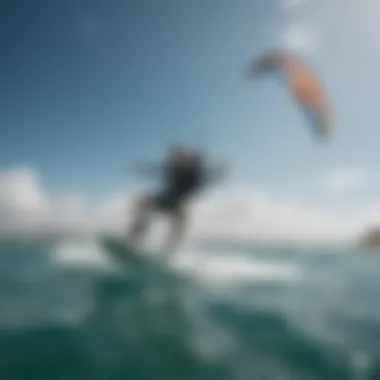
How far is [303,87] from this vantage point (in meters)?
3.54

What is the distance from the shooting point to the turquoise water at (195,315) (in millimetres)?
3553

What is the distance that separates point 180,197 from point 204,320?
2.53ft

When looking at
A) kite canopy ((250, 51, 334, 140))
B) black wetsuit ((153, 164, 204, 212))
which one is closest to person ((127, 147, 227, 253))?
black wetsuit ((153, 164, 204, 212))

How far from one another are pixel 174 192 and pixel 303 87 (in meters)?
1.00

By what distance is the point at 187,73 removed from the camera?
372 cm

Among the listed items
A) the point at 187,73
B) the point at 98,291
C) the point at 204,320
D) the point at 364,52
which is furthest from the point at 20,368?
the point at 364,52

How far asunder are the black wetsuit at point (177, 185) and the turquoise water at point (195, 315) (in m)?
0.34

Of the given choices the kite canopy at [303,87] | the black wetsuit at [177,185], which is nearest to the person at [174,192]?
the black wetsuit at [177,185]

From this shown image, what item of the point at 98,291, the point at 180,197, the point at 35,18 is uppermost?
the point at 35,18

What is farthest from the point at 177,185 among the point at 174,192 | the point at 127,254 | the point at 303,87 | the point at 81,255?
the point at 303,87

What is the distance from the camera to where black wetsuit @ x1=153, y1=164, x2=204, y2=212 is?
368 centimetres

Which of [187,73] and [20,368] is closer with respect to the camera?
[20,368]

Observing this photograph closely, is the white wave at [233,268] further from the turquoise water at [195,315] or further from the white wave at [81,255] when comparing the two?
the white wave at [81,255]

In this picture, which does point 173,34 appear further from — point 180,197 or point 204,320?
point 204,320
